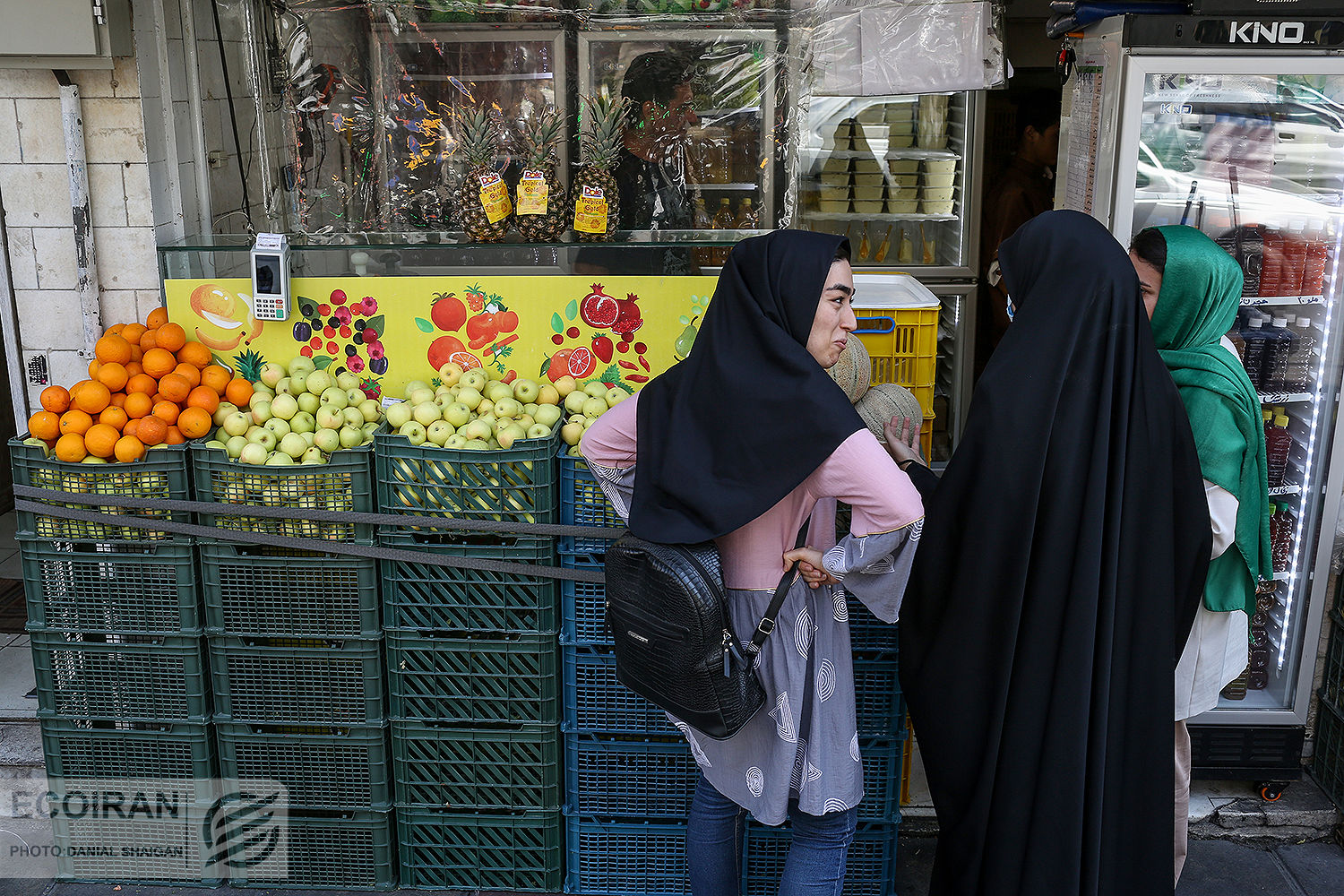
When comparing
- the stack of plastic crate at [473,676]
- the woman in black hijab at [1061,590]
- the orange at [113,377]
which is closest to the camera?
the woman in black hijab at [1061,590]

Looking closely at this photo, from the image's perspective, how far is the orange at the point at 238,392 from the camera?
3.57 m

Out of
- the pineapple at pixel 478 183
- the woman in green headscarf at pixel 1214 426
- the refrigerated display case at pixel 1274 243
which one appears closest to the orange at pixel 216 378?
the pineapple at pixel 478 183

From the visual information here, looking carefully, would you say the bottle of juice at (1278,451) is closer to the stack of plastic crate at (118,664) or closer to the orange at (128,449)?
the stack of plastic crate at (118,664)

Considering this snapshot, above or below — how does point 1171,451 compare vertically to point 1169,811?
above

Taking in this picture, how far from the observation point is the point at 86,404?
339 cm

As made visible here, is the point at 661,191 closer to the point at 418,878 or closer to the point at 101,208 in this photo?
the point at 101,208

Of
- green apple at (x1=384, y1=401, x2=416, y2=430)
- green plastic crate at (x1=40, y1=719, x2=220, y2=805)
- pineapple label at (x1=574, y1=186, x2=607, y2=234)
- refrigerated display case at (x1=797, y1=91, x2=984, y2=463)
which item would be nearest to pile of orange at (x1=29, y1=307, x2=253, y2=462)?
green apple at (x1=384, y1=401, x2=416, y2=430)

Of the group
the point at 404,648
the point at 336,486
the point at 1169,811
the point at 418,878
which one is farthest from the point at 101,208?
the point at 1169,811

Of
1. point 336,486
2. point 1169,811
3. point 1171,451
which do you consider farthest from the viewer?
point 336,486

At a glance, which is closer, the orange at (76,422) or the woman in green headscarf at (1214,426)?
the woman in green headscarf at (1214,426)

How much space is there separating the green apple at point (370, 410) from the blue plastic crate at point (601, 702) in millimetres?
943

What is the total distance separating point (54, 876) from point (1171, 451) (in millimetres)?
3603

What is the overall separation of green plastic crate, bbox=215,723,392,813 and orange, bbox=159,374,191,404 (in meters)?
1.02

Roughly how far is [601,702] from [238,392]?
1507mm
